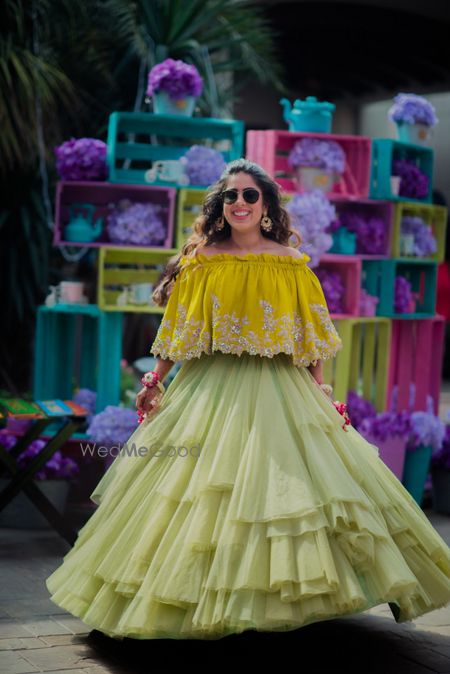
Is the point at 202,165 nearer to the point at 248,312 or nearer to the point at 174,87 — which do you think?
the point at 174,87

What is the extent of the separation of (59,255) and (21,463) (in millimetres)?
3565

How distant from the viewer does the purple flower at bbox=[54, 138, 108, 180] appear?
6590 mm

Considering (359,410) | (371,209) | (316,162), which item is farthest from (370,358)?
(316,162)

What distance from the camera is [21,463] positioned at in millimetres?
6184

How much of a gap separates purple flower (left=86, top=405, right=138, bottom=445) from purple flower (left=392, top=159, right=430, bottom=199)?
2.21 meters

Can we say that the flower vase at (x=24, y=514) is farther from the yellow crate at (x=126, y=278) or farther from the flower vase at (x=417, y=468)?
the flower vase at (x=417, y=468)

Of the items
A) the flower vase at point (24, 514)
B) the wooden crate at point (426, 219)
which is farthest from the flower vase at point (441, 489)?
the flower vase at point (24, 514)

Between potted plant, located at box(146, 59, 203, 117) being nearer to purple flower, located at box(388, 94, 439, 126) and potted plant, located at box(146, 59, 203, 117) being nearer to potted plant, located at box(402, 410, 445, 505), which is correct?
purple flower, located at box(388, 94, 439, 126)

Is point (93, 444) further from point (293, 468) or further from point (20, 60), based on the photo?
point (20, 60)

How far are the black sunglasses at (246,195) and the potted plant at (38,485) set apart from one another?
7.05ft

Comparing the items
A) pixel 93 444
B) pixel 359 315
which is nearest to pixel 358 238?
pixel 359 315

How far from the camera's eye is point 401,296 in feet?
23.5

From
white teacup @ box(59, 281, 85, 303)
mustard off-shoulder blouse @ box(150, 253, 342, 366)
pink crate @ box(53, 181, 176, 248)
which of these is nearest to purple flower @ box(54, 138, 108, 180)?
pink crate @ box(53, 181, 176, 248)

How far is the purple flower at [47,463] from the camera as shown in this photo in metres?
6.21
